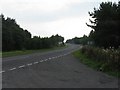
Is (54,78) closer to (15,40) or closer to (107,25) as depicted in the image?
(107,25)

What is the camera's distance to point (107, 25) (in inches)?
1698

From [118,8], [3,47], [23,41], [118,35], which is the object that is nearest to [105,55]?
[118,35]

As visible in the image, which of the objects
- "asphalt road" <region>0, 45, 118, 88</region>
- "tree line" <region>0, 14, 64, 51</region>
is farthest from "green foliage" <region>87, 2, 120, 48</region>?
"tree line" <region>0, 14, 64, 51</region>

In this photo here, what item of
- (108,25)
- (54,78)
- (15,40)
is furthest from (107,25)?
(15,40)

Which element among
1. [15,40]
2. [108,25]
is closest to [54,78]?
[108,25]

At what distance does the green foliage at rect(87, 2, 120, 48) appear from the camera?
141 ft

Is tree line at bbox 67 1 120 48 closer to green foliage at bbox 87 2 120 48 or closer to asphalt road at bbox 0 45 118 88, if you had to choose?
green foliage at bbox 87 2 120 48

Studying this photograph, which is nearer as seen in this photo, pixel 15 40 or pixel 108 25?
pixel 108 25

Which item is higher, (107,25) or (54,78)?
(107,25)

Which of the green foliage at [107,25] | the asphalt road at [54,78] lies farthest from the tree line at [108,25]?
the asphalt road at [54,78]

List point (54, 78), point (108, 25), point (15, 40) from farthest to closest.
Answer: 1. point (15, 40)
2. point (108, 25)
3. point (54, 78)

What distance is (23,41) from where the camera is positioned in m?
90.0

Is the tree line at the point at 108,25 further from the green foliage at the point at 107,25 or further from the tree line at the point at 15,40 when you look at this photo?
the tree line at the point at 15,40

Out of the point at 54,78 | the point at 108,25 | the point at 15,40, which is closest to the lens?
the point at 54,78
